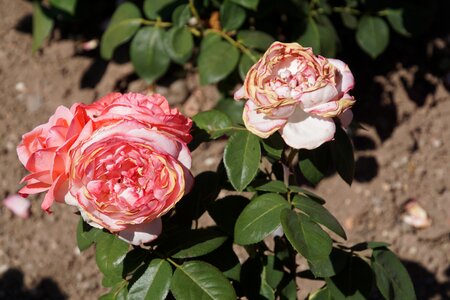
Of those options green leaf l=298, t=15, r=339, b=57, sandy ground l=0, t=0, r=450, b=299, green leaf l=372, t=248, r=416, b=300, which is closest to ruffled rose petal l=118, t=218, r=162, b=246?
green leaf l=372, t=248, r=416, b=300

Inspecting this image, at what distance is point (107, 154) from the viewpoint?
0.96 meters

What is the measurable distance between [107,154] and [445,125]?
1.64 meters

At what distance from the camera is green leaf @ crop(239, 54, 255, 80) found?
1.71 meters

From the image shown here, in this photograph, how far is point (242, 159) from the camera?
3.67ft

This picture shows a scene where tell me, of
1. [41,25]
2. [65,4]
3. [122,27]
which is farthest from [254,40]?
[41,25]

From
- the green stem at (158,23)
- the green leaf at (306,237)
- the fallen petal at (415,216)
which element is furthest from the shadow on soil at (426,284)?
the green leaf at (306,237)

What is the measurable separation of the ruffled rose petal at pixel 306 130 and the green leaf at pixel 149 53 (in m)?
0.98

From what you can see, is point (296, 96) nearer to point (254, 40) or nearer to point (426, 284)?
point (254, 40)

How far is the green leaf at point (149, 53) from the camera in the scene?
195cm

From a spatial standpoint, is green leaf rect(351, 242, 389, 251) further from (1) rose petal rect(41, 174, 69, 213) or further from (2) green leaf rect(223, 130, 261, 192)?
(1) rose petal rect(41, 174, 69, 213)

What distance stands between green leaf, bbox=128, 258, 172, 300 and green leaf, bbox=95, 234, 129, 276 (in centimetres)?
4

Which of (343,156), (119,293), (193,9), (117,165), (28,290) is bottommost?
(28,290)

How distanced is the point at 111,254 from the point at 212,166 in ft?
3.93

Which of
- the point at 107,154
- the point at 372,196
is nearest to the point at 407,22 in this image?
the point at 372,196
